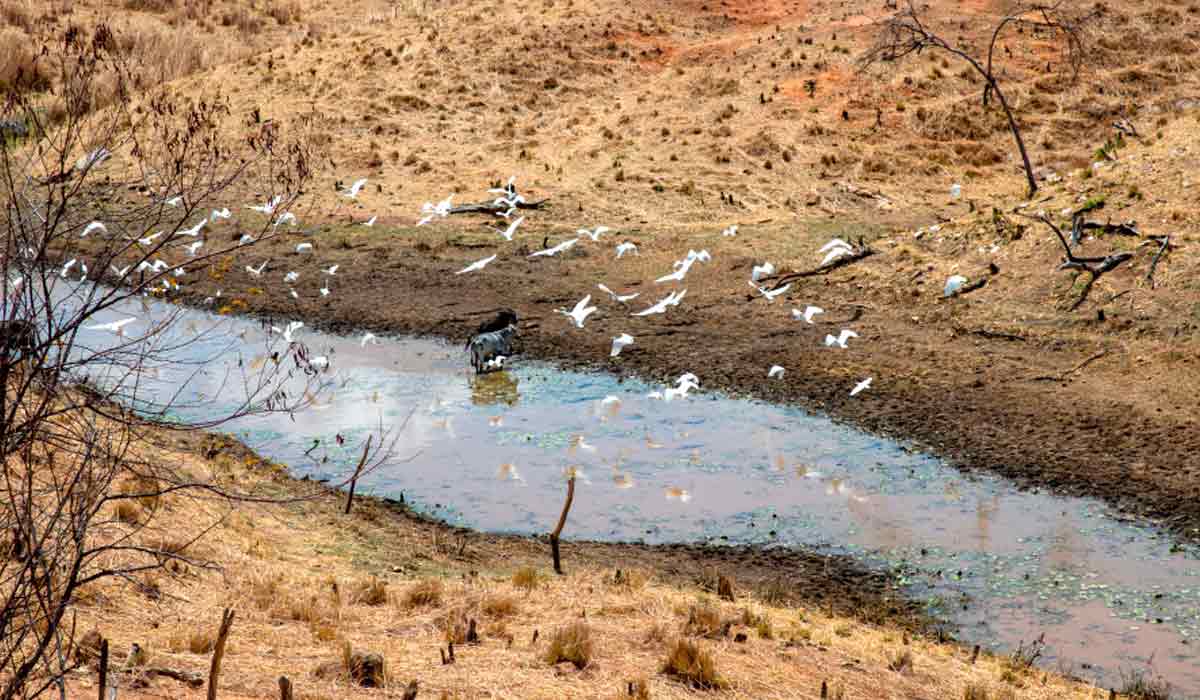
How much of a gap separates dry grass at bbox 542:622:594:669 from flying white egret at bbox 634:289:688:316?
931 centimetres

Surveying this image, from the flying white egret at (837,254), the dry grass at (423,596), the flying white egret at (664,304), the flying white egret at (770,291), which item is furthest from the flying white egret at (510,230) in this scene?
the dry grass at (423,596)

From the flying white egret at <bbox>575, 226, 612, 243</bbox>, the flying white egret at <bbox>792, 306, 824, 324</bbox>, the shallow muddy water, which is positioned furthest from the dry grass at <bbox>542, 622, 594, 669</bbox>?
the flying white egret at <bbox>575, 226, 612, 243</bbox>

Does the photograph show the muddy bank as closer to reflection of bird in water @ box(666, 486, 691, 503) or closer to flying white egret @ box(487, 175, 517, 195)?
flying white egret @ box(487, 175, 517, 195)

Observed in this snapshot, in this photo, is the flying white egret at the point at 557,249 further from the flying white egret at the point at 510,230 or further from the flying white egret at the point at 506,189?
the flying white egret at the point at 506,189

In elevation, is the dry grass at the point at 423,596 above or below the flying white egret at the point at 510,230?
below

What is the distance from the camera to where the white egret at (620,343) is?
632 inches

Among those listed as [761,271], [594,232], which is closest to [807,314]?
[761,271]

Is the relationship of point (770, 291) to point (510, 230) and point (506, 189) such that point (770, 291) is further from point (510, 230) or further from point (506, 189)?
point (506, 189)

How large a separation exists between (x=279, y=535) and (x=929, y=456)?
19.4ft

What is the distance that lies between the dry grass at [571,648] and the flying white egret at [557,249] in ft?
39.6

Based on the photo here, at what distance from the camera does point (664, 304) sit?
58.0 feet

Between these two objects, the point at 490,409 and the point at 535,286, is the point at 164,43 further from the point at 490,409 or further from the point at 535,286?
the point at 490,409

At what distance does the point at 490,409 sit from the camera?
14.6 m

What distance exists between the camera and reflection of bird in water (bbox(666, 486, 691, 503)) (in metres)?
11.9
